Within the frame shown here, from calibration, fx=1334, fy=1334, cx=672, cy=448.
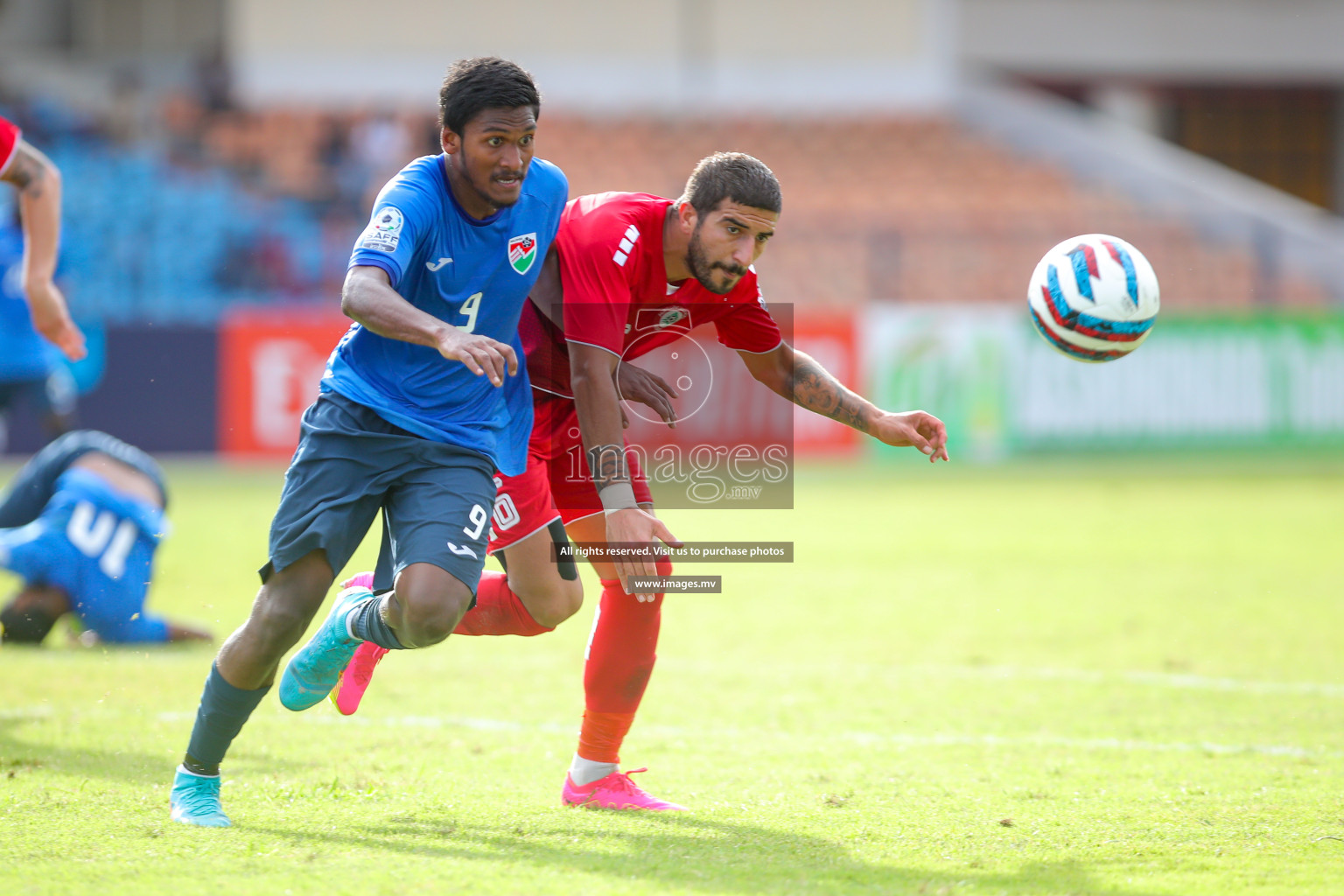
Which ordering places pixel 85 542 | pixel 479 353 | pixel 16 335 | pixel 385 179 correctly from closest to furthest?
pixel 479 353
pixel 85 542
pixel 16 335
pixel 385 179

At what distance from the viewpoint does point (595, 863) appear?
12.4ft

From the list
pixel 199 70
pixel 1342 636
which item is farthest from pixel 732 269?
pixel 199 70

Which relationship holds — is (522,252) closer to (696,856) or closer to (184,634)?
(696,856)

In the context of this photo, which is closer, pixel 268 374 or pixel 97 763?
pixel 97 763

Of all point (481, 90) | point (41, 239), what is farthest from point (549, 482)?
point (41, 239)

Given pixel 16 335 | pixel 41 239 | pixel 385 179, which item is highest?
pixel 385 179

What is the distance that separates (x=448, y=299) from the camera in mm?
4195

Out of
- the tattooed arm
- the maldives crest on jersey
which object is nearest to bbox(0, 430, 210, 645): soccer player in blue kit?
the tattooed arm

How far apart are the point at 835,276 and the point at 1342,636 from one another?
11.8 meters

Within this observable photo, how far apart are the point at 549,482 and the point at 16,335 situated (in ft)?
21.5

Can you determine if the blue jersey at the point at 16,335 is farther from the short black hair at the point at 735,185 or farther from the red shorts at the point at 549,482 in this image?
the short black hair at the point at 735,185

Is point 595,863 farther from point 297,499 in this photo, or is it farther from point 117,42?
point 117,42

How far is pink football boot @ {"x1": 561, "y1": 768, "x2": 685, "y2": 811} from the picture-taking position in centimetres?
441

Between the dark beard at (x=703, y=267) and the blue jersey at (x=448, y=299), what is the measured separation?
1.53 ft
